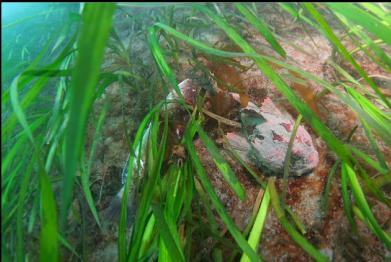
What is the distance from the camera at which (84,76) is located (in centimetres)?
41

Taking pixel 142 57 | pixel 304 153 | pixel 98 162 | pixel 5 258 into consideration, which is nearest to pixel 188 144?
pixel 304 153

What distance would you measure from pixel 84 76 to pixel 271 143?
88cm

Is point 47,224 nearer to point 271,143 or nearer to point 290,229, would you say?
point 290,229

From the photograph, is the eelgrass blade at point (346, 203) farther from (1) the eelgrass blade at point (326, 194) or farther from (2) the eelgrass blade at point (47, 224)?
(2) the eelgrass blade at point (47, 224)

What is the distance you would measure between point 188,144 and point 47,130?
0.69 meters

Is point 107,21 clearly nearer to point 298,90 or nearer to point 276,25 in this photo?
point 298,90

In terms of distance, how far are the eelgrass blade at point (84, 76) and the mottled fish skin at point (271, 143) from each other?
0.84 m

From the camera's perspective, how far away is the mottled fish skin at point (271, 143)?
110 cm

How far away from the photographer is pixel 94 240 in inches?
45.5

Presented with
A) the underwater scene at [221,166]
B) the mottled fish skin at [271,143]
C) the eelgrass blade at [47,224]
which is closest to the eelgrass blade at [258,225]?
the underwater scene at [221,166]

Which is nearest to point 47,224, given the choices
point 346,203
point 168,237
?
point 168,237

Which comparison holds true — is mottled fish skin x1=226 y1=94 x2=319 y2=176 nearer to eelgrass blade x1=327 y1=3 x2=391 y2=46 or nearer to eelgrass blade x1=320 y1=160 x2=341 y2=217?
eelgrass blade x1=320 y1=160 x2=341 y2=217

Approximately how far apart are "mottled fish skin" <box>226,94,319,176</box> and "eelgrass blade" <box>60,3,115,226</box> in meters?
0.84

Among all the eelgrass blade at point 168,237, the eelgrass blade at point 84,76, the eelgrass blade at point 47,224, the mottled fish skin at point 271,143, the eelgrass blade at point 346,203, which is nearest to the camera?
the eelgrass blade at point 84,76
